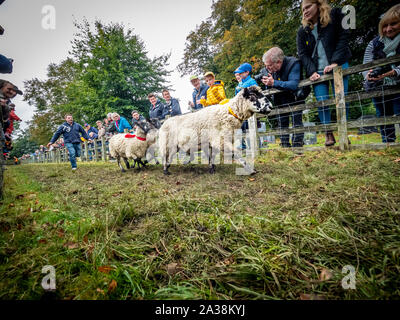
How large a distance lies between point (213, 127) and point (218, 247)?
3349 mm

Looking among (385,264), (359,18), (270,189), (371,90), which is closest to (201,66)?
(359,18)

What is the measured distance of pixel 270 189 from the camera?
2.55 meters

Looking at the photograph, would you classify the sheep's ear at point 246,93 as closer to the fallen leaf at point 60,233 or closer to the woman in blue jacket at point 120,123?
the fallen leaf at point 60,233

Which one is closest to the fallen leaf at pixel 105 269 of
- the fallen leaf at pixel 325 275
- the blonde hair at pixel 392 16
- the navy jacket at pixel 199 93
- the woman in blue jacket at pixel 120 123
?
the fallen leaf at pixel 325 275

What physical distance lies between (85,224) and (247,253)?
1.54 metres

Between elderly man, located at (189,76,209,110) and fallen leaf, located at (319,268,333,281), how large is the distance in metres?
6.82

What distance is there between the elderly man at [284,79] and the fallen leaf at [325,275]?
4.85 m

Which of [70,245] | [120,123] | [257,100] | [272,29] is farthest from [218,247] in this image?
[272,29]

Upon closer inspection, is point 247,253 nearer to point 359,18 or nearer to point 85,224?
point 85,224

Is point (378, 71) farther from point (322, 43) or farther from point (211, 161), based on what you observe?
point (211, 161)

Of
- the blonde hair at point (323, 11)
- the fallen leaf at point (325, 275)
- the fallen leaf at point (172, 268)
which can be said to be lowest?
the fallen leaf at point (172, 268)

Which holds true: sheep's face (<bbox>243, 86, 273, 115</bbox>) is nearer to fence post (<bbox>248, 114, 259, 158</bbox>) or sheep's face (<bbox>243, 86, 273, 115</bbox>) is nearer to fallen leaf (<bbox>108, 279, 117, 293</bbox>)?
fence post (<bbox>248, 114, 259, 158</bbox>)

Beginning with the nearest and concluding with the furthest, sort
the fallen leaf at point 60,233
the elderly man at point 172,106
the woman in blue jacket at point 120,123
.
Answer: the fallen leaf at point 60,233
the elderly man at point 172,106
the woman in blue jacket at point 120,123

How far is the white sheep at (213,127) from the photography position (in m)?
3.94
